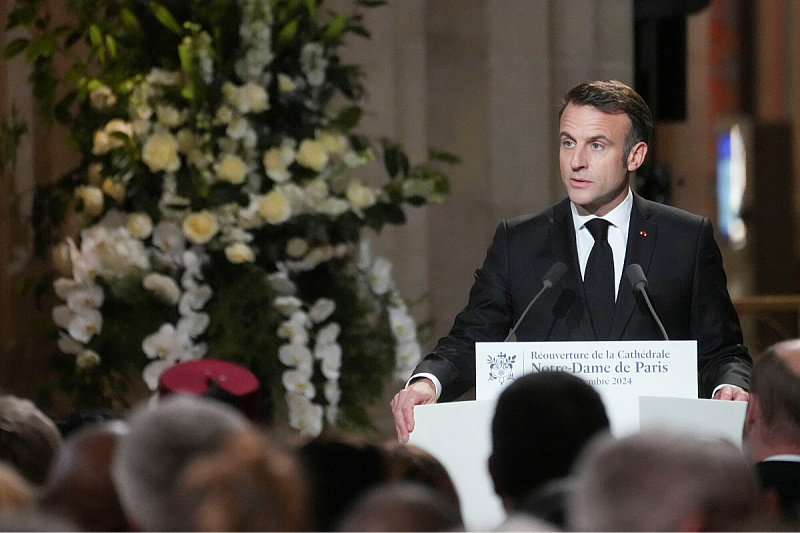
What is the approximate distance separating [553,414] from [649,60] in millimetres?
6280

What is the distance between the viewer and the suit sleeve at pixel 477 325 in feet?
9.16

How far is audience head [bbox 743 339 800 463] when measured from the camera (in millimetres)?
1855

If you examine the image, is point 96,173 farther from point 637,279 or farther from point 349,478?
point 349,478

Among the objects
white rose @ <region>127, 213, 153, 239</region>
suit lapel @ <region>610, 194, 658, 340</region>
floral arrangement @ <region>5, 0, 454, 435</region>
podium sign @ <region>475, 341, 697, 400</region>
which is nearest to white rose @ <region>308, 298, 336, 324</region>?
floral arrangement @ <region>5, 0, 454, 435</region>

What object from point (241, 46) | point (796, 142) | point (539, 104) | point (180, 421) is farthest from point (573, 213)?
point (796, 142)

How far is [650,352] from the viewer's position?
7.70 feet

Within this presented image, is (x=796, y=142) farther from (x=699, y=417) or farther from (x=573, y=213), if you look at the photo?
(x=699, y=417)

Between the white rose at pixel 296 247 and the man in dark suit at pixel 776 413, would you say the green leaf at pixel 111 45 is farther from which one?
the man in dark suit at pixel 776 413

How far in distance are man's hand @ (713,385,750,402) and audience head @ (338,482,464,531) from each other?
4.38 ft

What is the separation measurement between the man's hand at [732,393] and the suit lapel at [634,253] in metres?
0.38

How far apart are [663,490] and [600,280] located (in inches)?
67.5

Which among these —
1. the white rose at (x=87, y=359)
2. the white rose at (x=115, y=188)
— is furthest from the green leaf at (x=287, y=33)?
the white rose at (x=87, y=359)

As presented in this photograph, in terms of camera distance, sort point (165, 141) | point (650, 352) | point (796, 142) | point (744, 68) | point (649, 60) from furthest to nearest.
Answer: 1. point (744, 68)
2. point (796, 142)
3. point (649, 60)
4. point (165, 141)
5. point (650, 352)

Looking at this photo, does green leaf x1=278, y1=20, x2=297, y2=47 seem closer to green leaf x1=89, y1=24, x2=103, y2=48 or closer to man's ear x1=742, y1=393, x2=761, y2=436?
green leaf x1=89, y1=24, x2=103, y2=48
